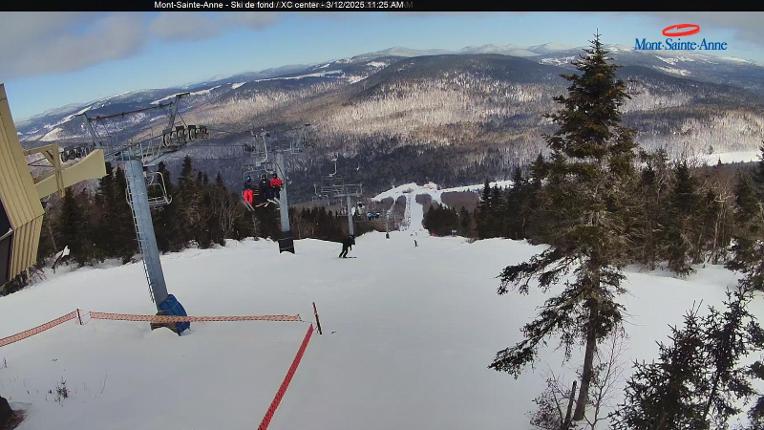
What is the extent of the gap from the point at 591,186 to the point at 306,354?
716 centimetres

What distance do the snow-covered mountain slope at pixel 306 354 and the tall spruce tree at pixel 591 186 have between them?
2.25 metres

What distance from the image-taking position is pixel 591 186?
26.9 ft

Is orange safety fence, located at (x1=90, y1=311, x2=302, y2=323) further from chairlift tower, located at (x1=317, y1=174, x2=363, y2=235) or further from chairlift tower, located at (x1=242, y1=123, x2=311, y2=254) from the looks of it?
chairlift tower, located at (x1=317, y1=174, x2=363, y2=235)

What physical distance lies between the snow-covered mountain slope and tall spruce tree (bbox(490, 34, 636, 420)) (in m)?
2.25

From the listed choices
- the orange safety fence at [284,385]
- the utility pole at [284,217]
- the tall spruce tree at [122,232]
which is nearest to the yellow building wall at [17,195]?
the orange safety fence at [284,385]

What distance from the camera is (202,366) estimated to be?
9.47 metres

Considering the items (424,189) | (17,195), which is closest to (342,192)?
(17,195)

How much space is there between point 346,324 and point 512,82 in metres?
190

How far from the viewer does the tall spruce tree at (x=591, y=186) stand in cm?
801

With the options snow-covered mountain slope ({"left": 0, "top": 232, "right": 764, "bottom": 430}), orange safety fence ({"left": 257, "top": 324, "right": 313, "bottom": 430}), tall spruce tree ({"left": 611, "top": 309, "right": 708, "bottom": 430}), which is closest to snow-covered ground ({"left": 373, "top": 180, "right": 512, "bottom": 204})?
snow-covered mountain slope ({"left": 0, "top": 232, "right": 764, "bottom": 430})

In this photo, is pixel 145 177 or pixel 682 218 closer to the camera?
pixel 145 177

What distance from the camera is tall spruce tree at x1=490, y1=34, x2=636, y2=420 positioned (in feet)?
26.3

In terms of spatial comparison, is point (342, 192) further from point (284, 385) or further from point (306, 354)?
point (284, 385)

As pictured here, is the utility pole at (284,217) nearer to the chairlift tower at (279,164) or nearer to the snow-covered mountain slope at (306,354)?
the chairlift tower at (279,164)
